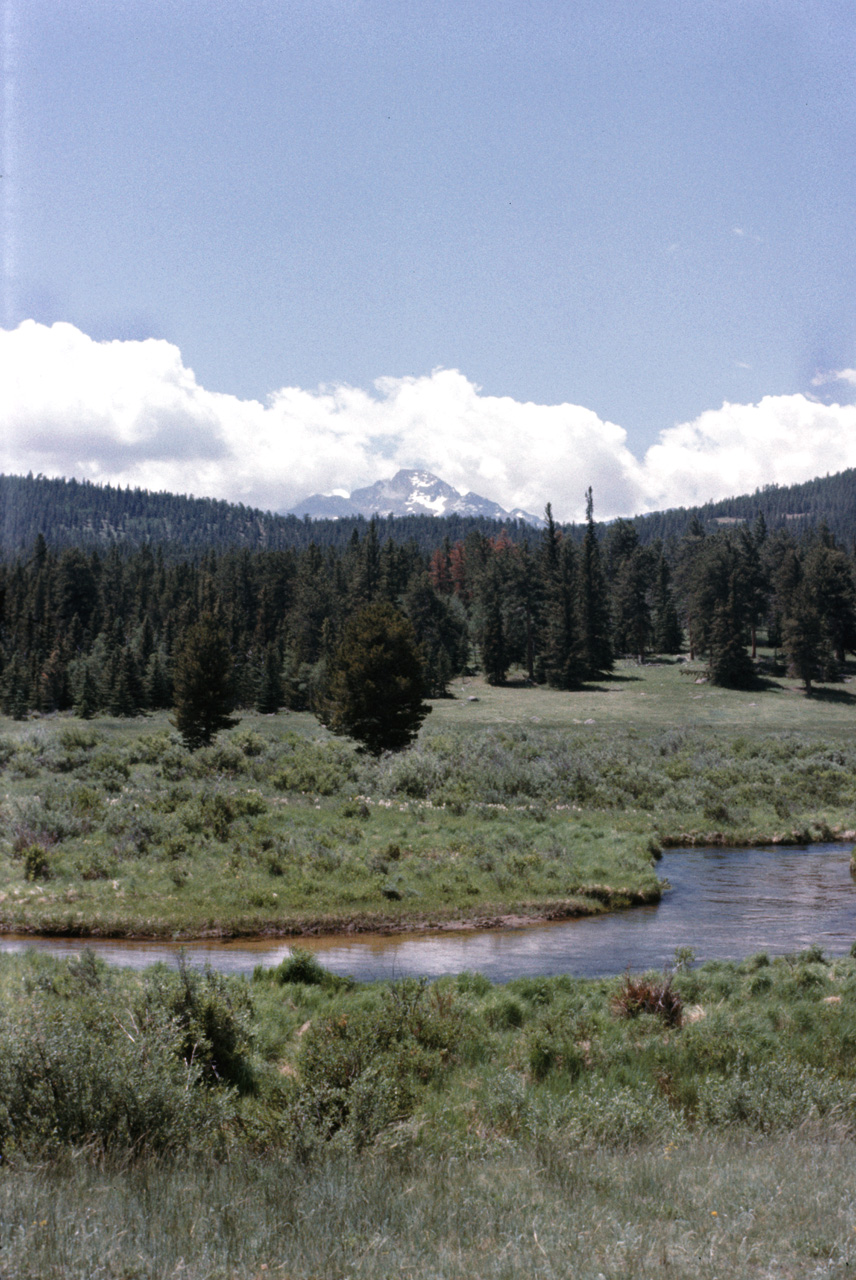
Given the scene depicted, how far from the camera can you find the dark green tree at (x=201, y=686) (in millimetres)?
44688

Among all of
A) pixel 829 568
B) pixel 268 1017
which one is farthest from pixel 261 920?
pixel 829 568

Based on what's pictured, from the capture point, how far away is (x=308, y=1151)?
782 centimetres

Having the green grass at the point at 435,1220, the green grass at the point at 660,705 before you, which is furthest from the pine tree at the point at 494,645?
the green grass at the point at 435,1220

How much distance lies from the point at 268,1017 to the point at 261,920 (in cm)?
712

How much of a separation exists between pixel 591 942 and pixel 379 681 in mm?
23282

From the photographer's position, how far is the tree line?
8900cm

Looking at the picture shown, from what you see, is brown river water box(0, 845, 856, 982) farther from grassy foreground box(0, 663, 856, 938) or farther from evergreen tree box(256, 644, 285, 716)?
evergreen tree box(256, 644, 285, 716)

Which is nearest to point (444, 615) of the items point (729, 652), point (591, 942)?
point (729, 652)

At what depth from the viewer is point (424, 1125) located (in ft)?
29.8

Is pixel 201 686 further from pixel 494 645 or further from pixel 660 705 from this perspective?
pixel 494 645

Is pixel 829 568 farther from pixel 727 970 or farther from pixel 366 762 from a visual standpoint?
pixel 727 970

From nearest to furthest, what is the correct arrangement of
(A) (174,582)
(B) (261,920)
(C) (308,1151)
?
1. (C) (308,1151)
2. (B) (261,920)
3. (A) (174,582)

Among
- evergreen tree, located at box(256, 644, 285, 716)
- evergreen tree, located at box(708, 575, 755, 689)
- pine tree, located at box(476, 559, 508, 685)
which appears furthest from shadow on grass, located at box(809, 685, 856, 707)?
evergreen tree, located at box(256, 644, 285, 716)

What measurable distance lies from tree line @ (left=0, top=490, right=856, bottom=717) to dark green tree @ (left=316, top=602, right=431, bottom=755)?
2374cm
